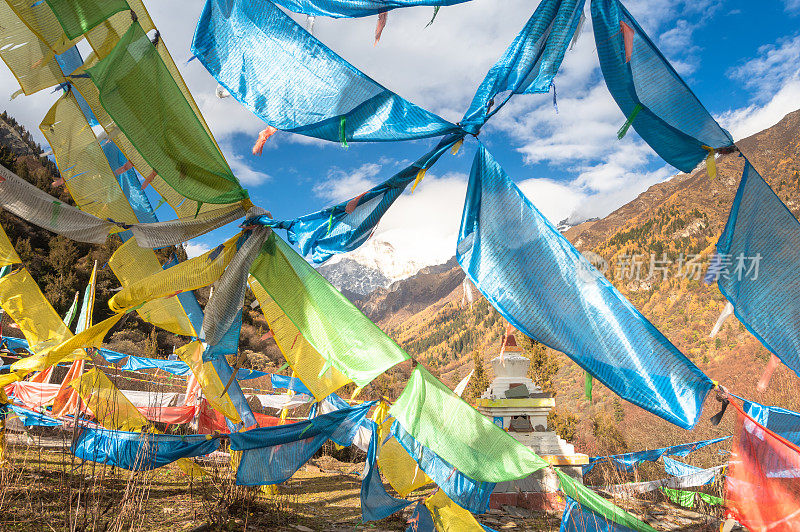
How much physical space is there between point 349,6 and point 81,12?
1.57 m

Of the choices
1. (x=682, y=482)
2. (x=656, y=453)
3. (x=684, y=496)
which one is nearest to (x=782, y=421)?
(x=656, y=453)

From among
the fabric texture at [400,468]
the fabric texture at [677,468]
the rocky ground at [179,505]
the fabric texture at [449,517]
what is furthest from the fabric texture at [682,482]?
the fabric texture at [449,517]

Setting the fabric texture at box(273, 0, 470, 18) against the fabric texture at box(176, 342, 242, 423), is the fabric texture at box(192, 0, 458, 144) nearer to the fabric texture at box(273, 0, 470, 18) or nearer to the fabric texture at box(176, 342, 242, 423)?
the fabric texture at box(273, 0, 470, 18)

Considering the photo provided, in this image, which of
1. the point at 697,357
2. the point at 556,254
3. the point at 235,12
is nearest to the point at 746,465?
the point at 556,254

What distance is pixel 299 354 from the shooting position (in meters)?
3.88

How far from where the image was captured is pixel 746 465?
2814 millimetres

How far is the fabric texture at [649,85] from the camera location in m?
2.36

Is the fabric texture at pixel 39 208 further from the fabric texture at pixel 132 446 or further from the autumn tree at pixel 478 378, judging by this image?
the autumn tree at pixel 478 378

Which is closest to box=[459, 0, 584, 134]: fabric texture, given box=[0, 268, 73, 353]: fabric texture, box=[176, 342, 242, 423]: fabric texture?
box=[176, 342, 242, 423]: fabric texture

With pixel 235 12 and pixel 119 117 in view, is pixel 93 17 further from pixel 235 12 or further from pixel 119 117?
pixel 235 12

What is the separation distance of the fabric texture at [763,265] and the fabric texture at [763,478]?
18.1 inches

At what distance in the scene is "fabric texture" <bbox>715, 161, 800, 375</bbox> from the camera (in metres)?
2.32

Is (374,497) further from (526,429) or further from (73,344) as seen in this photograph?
(526,429)

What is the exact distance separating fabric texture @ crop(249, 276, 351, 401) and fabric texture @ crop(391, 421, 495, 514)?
631 millimetres
